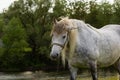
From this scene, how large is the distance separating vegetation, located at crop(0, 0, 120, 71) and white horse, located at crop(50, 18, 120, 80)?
46.5 metres

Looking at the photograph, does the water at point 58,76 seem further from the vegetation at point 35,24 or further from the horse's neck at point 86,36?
the vegetation at point 35,24

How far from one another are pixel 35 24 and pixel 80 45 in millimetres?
49229

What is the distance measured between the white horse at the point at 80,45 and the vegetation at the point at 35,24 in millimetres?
46466

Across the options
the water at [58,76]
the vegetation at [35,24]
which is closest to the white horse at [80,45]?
the water at [58,76]

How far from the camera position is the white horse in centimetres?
603

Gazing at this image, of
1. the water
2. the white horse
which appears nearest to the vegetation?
the water

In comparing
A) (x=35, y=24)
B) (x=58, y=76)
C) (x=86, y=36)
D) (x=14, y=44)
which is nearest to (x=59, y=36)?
(x=86, y=36)

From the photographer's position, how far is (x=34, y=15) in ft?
185

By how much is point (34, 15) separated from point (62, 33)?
50.6m

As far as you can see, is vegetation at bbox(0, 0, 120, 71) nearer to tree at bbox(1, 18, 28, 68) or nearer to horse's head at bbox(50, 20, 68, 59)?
tree at bbox(1, 18, 28, 68)

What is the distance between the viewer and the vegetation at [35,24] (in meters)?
55.3

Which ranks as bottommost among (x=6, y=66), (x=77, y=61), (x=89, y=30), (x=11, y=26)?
(x=6, y=66)

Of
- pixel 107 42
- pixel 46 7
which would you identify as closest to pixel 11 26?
pixel 46 7

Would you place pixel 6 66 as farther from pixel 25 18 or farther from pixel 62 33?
pixel 62 33
